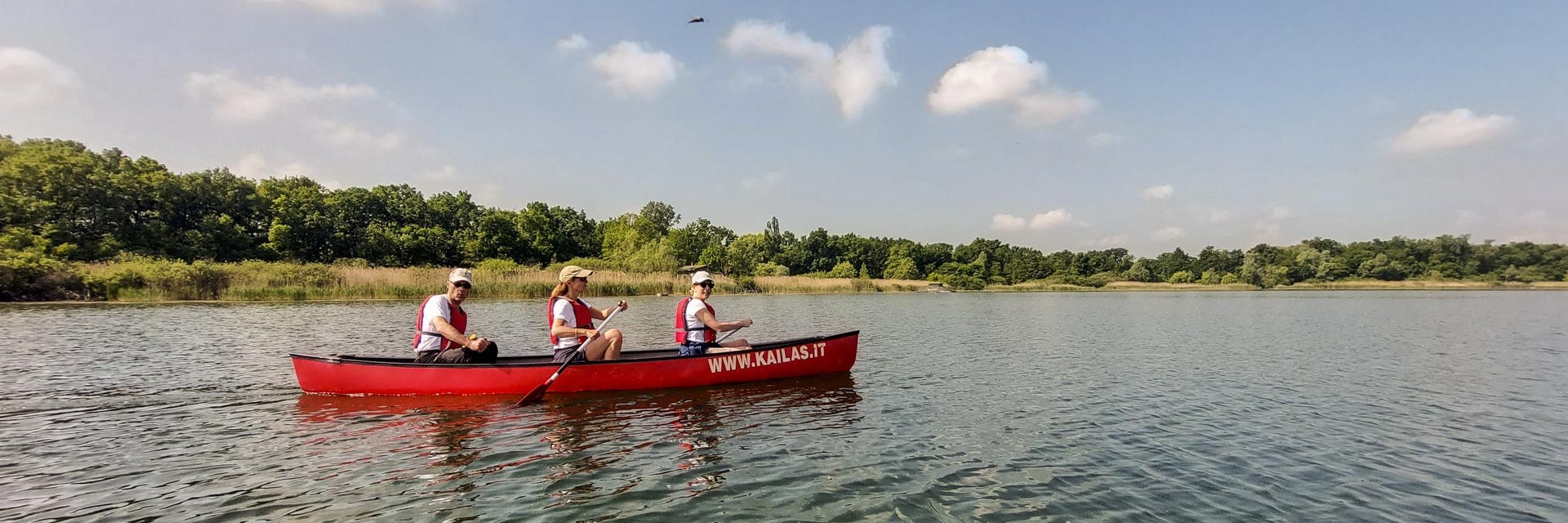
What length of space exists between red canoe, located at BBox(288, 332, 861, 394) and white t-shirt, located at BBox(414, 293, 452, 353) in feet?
1.10

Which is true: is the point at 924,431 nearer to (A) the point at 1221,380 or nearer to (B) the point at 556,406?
(B) the point at 556,406

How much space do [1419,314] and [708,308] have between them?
1314 inches

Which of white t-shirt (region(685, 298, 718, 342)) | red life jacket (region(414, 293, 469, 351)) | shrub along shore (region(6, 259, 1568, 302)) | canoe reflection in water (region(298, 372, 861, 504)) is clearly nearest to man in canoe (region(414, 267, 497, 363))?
red life jacket (region(414, 293, 469, 351))

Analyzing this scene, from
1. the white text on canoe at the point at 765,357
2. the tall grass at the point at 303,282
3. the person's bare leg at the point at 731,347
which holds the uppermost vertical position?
the tall grass at the point at 303,282

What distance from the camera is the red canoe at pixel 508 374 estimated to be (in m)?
9.75

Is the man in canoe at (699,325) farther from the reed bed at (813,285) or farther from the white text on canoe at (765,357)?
the reed bed at (813,285)

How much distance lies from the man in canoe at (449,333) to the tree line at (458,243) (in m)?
31.3

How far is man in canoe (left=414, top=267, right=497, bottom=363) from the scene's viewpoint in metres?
9.60

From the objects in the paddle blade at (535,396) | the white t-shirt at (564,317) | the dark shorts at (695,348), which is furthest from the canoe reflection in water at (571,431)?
the white t-shirt at (564,317)

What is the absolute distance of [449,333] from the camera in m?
9.51

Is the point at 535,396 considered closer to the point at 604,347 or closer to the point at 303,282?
the point at 604,347

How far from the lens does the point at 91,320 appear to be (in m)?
19.8

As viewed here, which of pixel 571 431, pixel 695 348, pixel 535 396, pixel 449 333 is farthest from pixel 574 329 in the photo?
pixel 571 431

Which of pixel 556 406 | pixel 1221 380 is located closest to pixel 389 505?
pixel 556 406
